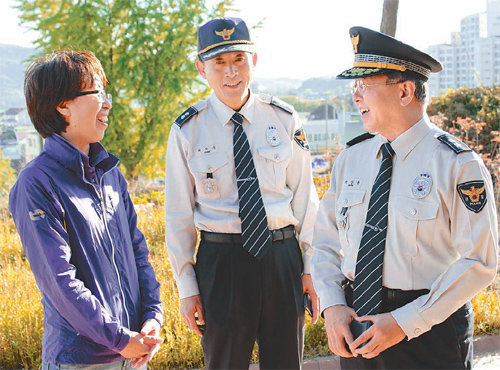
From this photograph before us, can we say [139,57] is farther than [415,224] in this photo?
Yes

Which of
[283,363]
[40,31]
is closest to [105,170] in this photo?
[283,363]

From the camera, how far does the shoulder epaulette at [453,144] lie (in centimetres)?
204

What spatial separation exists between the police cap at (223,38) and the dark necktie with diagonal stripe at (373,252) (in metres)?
1.08

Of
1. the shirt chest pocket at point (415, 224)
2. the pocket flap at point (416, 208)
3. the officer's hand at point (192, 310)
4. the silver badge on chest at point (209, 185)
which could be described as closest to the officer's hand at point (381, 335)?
the shirt chest pocket at point (415, 224)

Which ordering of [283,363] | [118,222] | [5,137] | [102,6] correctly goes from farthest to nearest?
[5,137], [102,6], [283,363], [118,222]

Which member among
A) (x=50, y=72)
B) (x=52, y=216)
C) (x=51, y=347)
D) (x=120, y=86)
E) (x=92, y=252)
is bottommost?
(x=51, y=347)

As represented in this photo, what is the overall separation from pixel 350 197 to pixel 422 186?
0.32 meters

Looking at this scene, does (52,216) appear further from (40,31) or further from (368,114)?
(40,31)

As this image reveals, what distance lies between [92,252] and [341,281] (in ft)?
3.36

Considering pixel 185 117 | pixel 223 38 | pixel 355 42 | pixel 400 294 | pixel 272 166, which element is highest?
pixel 223 38

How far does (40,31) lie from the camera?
11.7 meters

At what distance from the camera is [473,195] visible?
1974 mm

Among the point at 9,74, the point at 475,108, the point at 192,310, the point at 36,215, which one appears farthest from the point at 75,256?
the point at 9,74

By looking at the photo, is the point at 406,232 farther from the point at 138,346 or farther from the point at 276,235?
A: the point at 138,346
